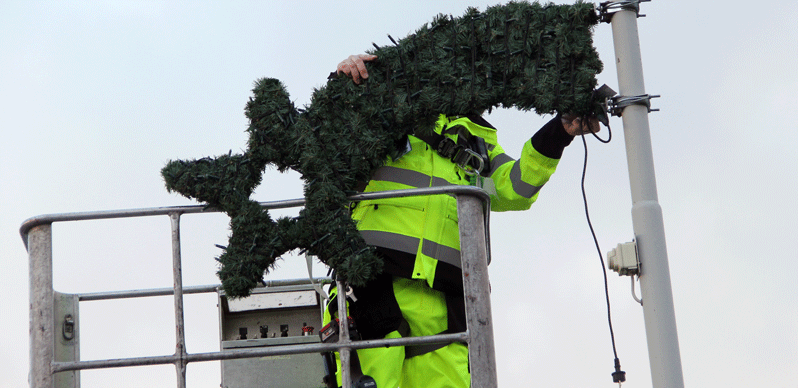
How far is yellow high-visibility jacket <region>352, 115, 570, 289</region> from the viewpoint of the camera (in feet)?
15.0

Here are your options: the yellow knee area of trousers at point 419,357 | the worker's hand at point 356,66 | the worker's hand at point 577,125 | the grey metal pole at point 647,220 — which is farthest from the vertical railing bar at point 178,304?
the grey metal pole at point 647,220

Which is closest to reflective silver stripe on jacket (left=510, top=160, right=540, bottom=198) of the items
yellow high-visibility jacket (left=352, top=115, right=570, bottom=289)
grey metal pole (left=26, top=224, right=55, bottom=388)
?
yellow high-visibility jacket (left=352, top=115, right=570, bottom=289)

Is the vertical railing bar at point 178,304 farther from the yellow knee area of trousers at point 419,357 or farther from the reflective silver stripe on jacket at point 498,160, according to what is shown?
the reflective silver stripe on jacket at point 498,160

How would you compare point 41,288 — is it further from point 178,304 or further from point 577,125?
point 577,125

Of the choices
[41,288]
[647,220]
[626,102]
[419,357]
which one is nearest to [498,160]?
[626,102]

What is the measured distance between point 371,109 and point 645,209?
1418 millimetres

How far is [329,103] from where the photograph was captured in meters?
4.62

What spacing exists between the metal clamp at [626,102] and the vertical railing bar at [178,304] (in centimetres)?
209

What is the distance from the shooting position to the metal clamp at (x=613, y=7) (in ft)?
14.5

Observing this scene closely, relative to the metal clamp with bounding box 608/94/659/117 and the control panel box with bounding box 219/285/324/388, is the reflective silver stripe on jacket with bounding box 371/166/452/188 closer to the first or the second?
the metal clamp with bounding box 608/94/659/117

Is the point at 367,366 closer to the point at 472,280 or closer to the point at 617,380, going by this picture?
the point at 472,280

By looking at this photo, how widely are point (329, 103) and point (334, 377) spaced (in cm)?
142

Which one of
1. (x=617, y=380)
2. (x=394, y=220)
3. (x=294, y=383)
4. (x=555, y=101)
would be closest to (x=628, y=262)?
(x=617, y=380)

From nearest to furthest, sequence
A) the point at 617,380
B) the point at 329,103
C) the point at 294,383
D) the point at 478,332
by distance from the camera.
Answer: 1. the point at 478,332
2. the point at 617,380
3. the point at 329,103
4. the point at 294,383
